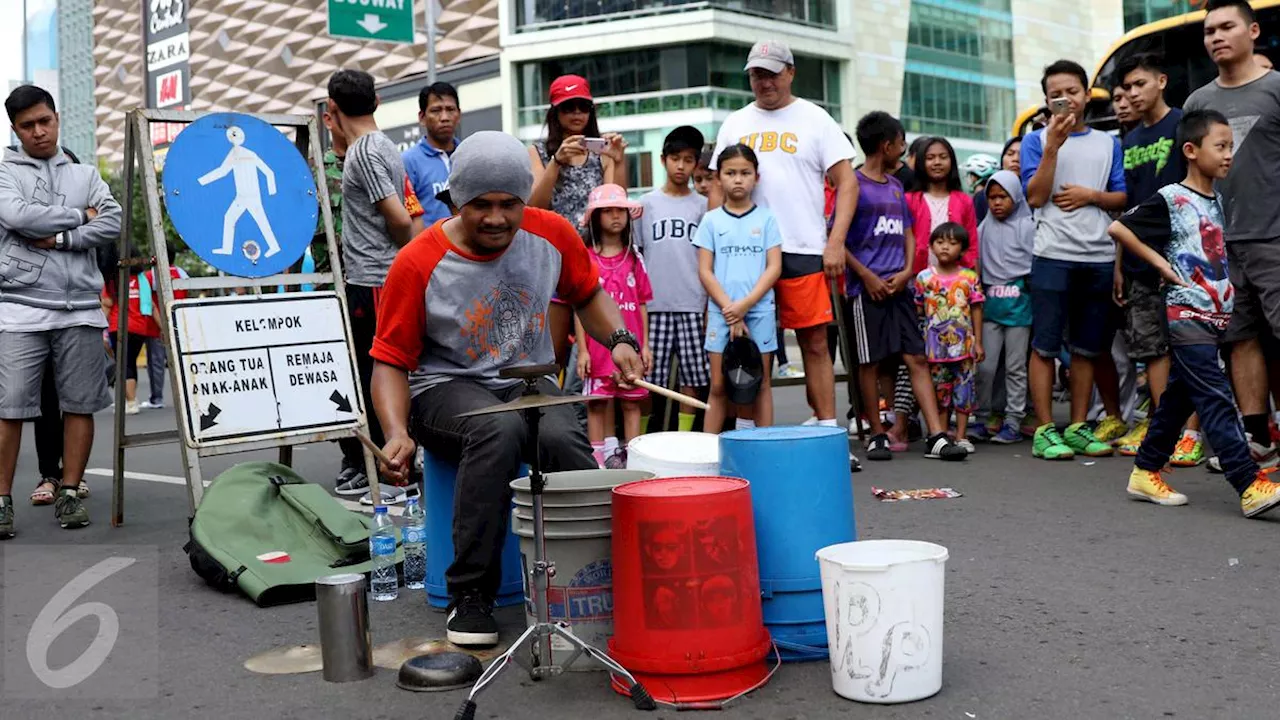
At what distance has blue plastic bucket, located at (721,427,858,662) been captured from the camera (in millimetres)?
3781

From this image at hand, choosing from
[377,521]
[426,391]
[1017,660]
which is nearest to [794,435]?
[1017,660]

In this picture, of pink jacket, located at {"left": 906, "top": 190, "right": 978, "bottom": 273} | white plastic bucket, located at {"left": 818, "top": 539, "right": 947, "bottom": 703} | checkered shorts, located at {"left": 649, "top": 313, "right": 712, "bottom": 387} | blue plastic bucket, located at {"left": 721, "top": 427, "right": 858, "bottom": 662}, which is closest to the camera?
white plastic bucket, located at {"left": 818, "top": 539, "right": 947, "bottom": 703}

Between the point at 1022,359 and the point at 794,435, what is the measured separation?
4950mm

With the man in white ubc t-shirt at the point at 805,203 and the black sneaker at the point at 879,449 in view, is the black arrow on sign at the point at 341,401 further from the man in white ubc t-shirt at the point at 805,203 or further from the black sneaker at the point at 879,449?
the black sneaker at the point at 879,449

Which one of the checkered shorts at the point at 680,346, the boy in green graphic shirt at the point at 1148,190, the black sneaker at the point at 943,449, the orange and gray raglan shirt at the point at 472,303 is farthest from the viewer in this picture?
the checkered shorts at the point at 680,346

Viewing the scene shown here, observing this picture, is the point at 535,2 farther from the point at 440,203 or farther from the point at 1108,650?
the point at 1108,650

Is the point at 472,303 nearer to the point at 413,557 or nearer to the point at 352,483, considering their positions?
the point at 413,557

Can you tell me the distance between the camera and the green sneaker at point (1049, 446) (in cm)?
752

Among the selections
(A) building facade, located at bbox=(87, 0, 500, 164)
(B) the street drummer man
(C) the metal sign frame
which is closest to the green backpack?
(C) the metal sign frame

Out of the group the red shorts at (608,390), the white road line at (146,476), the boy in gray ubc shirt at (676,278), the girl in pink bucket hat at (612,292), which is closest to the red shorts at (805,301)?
the boy in gray ubc shirt at (676,278)

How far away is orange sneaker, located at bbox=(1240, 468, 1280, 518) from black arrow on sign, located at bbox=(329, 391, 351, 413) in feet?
13.0

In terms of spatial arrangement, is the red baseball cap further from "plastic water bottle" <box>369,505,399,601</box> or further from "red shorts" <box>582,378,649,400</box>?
"plastic water bottle" <box>369,505,399,601</box>

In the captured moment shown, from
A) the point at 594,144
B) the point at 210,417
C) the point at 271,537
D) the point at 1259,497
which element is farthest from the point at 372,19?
the point at 1259,497

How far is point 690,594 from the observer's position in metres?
3.44
